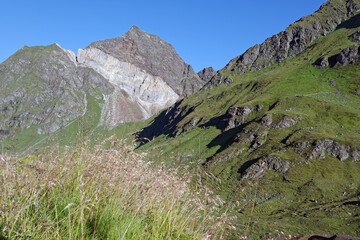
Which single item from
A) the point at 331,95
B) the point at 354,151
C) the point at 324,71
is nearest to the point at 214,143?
the point at 354,151

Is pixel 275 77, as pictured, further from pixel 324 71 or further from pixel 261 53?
pixel 261 53

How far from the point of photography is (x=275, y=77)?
123 m

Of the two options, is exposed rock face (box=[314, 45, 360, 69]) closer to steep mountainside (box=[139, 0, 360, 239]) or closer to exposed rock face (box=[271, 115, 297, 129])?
steep mountainside (box=[139, 0, 360, 239])

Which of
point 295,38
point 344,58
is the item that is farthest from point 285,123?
point 295,38

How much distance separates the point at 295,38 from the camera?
17300 cm

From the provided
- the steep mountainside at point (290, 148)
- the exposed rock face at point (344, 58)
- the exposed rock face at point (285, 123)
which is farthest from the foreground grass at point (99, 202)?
Answer: the exposed rock face at point (344, 58)

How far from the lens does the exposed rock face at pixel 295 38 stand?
16950 cm

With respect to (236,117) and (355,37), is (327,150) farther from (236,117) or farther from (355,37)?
(355,37)

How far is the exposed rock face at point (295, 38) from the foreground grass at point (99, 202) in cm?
18865

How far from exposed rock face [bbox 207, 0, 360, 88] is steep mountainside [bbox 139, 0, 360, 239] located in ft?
68.8

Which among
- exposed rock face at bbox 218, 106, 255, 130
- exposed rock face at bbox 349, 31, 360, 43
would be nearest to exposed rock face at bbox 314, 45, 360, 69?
exposed rock face at bbox 349, 31, 360, 43

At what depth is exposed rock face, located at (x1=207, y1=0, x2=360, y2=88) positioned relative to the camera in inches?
6673

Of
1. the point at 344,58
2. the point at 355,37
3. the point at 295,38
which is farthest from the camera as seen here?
the point at 295,38

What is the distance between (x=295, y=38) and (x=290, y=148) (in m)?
157
